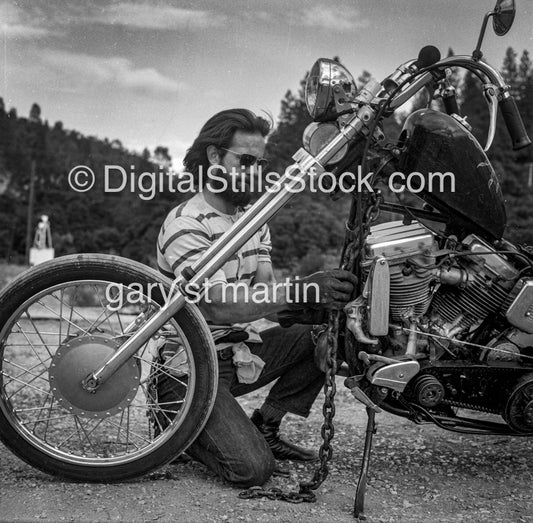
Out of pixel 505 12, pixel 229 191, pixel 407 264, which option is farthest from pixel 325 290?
pixel 505 12

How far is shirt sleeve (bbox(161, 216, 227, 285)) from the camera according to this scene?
2.72 metres

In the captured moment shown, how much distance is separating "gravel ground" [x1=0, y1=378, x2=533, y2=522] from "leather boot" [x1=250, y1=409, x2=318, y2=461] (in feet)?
0.23

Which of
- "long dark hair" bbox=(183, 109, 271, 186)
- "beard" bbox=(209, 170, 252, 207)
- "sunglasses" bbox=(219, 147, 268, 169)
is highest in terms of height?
"long dark hair" bbox=(183, 109, 271, 186)

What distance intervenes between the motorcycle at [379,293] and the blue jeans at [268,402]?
21 centimetres

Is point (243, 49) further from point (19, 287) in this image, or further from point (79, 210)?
point (79, 210)

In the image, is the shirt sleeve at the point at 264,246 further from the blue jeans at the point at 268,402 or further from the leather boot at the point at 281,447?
the leather boot at the point at 281,447

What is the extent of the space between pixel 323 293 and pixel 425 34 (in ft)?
9.46

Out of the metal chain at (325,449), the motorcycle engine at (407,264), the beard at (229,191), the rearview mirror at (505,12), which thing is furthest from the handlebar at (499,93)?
the metal chain at (325,449)

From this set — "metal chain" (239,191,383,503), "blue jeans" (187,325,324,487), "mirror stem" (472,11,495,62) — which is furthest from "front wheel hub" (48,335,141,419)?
"mirror stem" (472,11,495,62)

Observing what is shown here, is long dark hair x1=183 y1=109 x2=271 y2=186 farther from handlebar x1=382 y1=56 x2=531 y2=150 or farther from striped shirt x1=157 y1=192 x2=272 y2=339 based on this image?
handlebar x1=382 y1=56 x2=531 y2=150

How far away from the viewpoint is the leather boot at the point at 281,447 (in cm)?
318

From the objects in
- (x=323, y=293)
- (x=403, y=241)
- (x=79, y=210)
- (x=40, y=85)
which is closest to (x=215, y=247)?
(x=323, y=293)

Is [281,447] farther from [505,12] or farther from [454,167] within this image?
[505,12]

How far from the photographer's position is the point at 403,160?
2551mm
